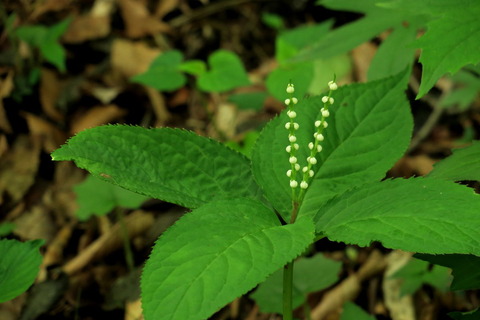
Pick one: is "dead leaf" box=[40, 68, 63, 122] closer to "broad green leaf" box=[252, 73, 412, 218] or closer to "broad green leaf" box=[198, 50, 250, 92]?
"broad green leaf" box=[198, 50, 250, 92]

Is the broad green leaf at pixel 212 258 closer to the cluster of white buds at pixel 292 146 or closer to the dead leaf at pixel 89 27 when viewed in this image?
the cluster of white buds at pixel 292 146

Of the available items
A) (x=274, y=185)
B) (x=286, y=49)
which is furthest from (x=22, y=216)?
(x=274, y=185)

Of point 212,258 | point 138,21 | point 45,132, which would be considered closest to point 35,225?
point 45,132

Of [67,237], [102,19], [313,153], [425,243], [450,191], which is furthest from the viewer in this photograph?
[102,19]

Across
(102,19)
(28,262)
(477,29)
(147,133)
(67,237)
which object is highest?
(477,29)

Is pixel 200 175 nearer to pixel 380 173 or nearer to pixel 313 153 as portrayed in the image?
pixel 313 153

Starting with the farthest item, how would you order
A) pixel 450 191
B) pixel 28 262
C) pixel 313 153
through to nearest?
1. pixel 28 262
2. pixel 313 153
3. pixel 450 191

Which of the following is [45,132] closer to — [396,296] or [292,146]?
[396,296]

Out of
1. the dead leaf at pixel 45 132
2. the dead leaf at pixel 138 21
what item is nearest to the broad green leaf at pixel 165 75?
the dead leaf at pixel 45 132
